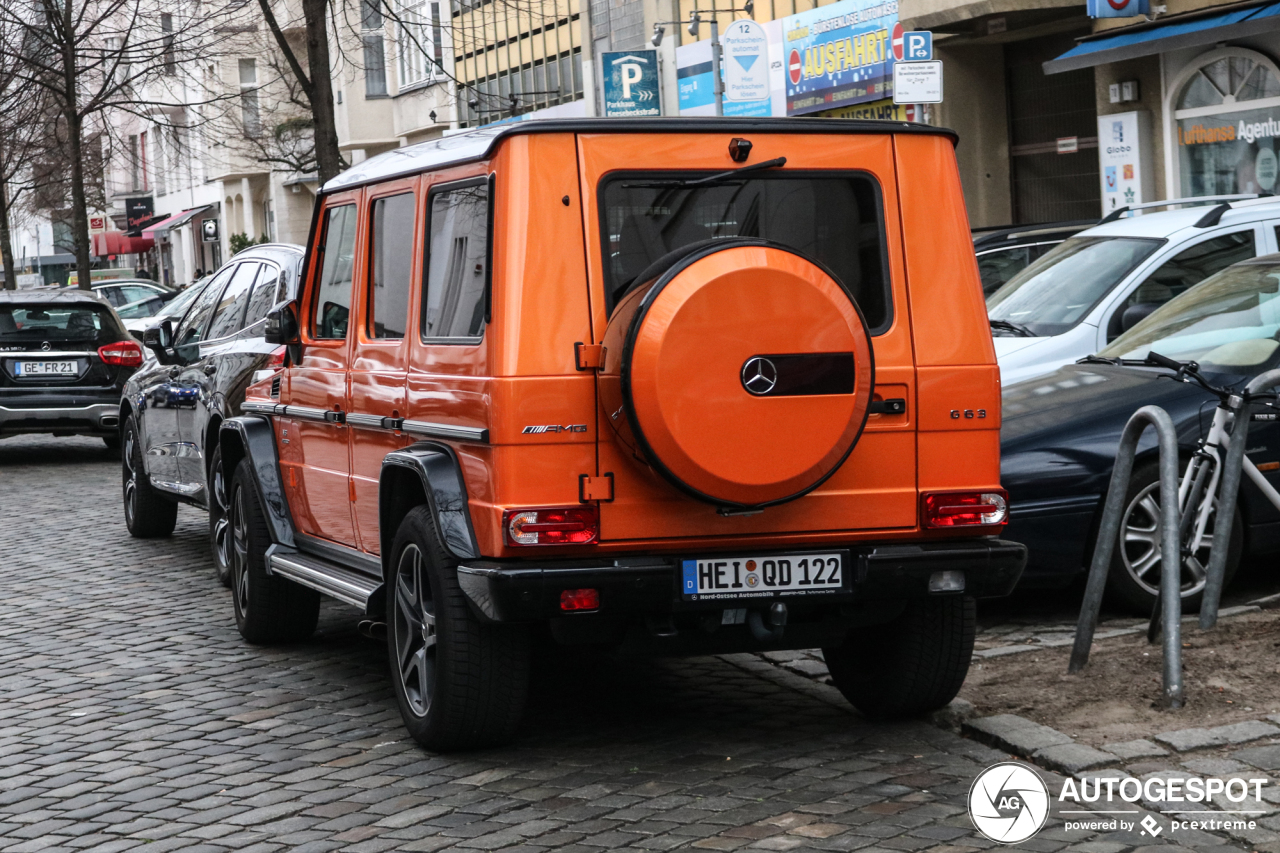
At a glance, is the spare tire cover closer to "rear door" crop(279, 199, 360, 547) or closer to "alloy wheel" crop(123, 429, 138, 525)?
"rear door" crop(279, 199, 360, 547)

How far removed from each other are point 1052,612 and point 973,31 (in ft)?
54.0

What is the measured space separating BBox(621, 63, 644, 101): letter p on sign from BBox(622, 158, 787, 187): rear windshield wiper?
24.3 m

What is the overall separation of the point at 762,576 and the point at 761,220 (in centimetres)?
115

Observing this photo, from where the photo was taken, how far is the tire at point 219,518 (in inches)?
356

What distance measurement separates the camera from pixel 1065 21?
22656mm

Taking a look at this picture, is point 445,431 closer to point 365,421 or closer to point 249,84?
point 365,421

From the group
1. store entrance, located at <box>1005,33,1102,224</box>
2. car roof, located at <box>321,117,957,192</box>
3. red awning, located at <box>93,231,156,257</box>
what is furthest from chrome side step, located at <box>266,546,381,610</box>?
red awning, located at <box>93,231,156,257</box>

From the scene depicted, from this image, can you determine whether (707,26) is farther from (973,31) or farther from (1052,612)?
(1052,612)

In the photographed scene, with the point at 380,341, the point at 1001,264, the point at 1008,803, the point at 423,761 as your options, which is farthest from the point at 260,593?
the point at 1001,264

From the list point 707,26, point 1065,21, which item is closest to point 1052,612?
point 1065,21

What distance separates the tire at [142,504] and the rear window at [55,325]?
18.1ft

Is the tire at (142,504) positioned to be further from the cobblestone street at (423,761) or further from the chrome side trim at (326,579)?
the chrome side trim at (326,579)

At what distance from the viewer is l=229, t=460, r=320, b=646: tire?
775 cm

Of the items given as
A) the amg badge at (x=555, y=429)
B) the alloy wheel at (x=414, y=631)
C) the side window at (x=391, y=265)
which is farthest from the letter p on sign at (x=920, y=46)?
the amg badge at (x=555, y=429)
